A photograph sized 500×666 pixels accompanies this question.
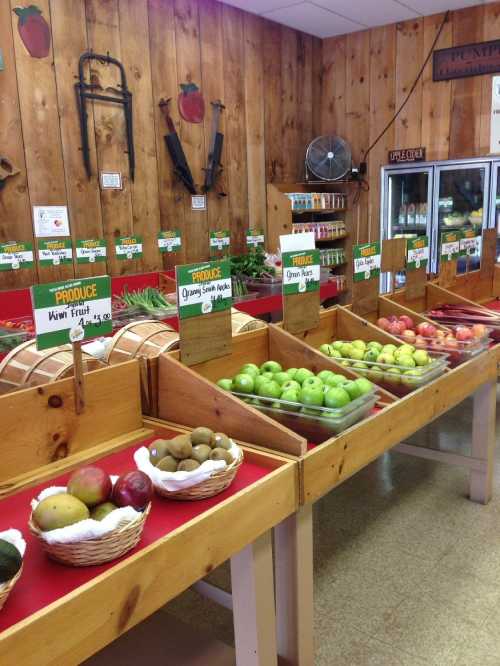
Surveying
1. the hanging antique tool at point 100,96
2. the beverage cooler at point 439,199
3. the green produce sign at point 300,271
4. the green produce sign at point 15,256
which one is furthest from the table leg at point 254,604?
the beverage cooler at point 439,199

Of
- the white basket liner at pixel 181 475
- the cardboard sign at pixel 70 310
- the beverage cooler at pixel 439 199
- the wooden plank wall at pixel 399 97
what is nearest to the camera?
the white basket liner at pixel 181 475

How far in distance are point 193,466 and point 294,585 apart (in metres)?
0.52

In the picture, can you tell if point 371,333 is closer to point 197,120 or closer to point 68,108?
point 68,108

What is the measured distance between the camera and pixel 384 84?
6895mm

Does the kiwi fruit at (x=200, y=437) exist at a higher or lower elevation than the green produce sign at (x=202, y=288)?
lower

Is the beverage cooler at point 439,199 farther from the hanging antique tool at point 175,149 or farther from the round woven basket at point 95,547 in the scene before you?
the round woven basket at point 95,547

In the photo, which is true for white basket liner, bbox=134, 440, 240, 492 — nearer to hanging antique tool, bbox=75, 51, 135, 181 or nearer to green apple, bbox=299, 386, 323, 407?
green apple, bbox=299, 386, 323, 407

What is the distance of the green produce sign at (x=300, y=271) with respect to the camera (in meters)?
2.40

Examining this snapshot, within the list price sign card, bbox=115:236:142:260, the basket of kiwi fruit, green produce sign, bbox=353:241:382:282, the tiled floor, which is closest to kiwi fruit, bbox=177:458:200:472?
the basket of kiwi fruit

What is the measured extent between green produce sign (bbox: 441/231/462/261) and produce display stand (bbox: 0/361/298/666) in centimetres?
252

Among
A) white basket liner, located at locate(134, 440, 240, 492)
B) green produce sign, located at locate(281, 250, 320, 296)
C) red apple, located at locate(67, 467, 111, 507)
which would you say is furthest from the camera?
green produce sign, located at locate(281, 250, 320, 296)

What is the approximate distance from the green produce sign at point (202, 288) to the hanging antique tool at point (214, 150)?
161 inches

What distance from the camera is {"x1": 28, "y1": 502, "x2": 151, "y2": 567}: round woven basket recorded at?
1.15m

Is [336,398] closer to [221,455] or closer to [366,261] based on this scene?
[221,455]
